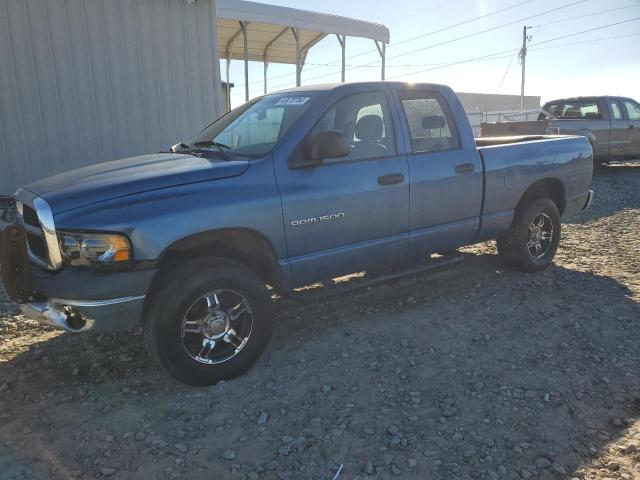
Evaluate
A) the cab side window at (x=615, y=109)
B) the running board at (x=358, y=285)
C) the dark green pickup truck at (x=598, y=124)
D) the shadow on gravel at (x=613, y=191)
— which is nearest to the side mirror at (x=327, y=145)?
the running board at (x=358, y=285)

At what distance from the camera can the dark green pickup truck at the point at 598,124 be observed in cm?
1248

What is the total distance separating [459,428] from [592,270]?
142 inches

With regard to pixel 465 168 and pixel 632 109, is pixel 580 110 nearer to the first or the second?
pixel 632 109

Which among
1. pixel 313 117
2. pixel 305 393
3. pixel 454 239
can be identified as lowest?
pixel 305 393

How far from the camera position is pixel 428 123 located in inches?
177

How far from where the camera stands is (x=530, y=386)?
3258mm

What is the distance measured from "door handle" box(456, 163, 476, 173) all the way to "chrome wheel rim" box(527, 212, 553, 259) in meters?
1.22

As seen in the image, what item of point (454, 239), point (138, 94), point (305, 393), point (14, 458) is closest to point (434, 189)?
point (454, 239)

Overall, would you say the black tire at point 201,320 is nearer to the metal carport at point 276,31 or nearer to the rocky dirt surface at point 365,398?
the rocky dirt surface at point 365,398

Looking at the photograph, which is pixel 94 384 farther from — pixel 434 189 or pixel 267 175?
pixel 434 189

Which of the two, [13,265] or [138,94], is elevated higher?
[138,94]

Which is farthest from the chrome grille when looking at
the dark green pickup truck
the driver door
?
the dark green pickup truck

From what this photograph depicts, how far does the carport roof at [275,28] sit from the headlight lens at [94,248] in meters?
7.89

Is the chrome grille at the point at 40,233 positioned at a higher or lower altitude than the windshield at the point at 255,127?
lower
